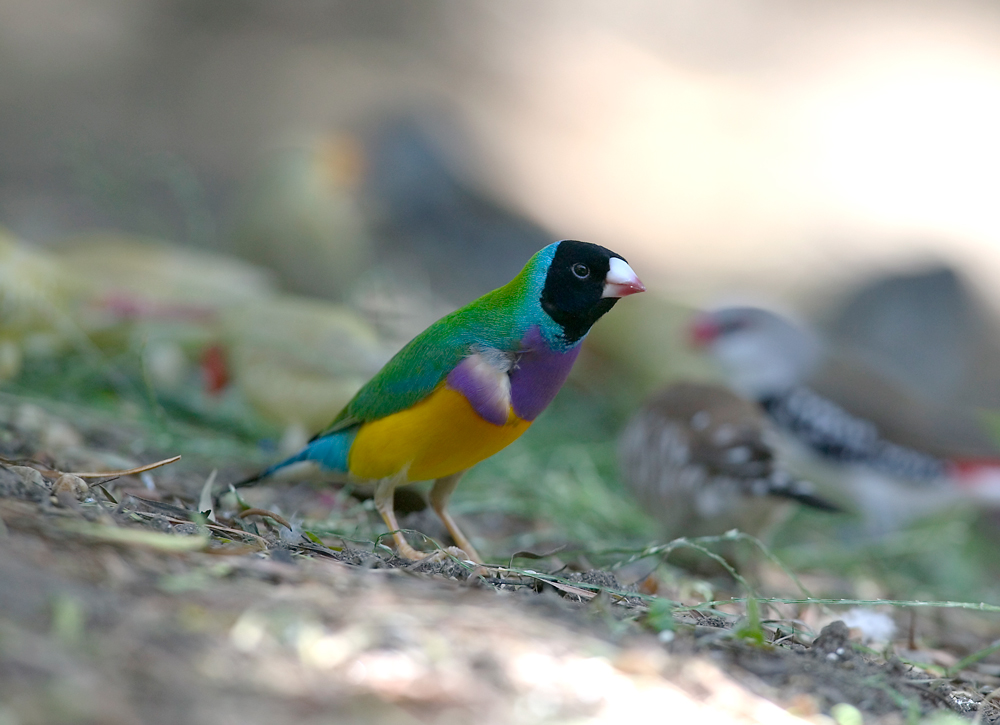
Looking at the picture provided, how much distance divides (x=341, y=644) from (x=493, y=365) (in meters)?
0.93

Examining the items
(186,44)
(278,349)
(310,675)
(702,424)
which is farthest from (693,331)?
(186,44)

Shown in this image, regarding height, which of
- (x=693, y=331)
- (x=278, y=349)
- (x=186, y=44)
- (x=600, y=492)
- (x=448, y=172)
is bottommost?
(x=600, y=492)

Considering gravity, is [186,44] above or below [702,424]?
above

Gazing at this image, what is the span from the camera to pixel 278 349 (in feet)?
11.6

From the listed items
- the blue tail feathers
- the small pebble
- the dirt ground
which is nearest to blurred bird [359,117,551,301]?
the blue tail feathers

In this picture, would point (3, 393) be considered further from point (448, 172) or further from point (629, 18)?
point (629, 18)

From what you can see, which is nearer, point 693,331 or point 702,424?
point 702,424

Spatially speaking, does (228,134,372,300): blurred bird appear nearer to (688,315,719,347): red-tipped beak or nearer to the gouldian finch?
(688,315,719,347): red-tipped beak

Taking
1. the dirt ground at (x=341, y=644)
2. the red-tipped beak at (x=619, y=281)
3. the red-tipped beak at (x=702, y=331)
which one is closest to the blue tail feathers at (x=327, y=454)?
the dirt ground at (x=341, y=644)

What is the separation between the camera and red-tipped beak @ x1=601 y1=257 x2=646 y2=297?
2334 mm

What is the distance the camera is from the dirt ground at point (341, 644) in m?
1.36

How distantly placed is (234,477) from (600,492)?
1.74m

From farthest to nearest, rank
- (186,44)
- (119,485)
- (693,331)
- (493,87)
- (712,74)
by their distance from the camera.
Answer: (712,74), (493,87), (186,44), (693,331), (119,485)

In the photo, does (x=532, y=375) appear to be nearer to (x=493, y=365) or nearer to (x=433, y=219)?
(x=493, y=365)
